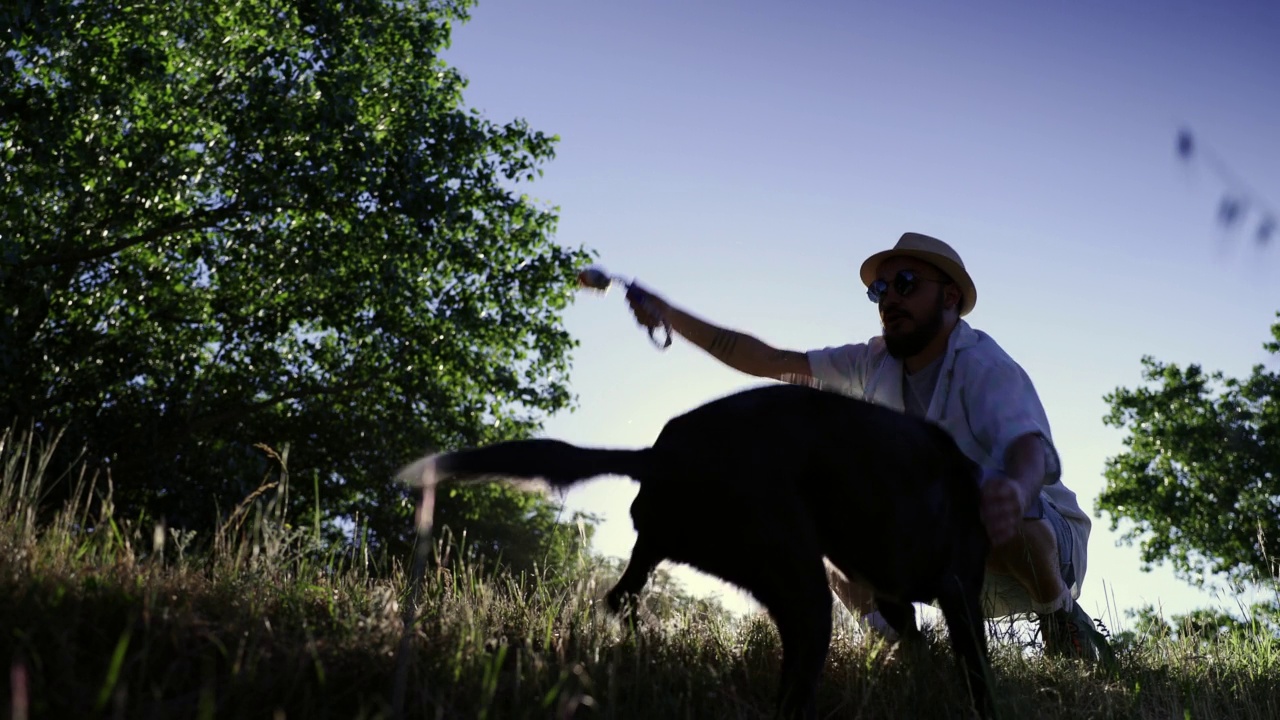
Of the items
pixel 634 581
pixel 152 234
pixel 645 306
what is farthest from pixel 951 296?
pixel 152 234

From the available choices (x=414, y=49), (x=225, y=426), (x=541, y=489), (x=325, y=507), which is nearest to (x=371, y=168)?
(x=414, y=49)

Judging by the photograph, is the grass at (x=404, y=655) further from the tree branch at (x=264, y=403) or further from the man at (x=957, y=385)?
the tree branch at (x=264, y=403)

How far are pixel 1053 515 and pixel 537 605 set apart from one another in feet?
10.1

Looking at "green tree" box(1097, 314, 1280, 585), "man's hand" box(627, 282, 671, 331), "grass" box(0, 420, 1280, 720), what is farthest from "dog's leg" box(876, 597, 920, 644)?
"green tree" box(1097, 314, 1280, 585)

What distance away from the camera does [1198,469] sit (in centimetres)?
2406

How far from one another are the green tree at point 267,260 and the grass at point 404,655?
33.1 ft

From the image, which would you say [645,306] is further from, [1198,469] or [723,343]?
[1198,469]

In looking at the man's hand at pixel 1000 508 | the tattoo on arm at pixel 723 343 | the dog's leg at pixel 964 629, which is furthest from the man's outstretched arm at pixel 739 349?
the dog's leg at pixel 964 629

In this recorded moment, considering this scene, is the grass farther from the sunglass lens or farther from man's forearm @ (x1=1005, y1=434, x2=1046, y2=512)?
the sunglass lens

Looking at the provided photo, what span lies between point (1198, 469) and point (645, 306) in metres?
23.2

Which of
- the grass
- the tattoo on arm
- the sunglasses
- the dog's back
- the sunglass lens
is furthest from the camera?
the tattoo on arm

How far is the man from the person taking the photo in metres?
5.11

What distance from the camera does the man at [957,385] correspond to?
16.8 feet

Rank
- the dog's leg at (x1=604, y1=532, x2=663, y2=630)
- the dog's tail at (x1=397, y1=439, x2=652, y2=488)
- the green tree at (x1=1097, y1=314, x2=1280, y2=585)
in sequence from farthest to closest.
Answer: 1. the green tree at (x1=1097, y1=314, x2=1280, y2=585)
2. the dog's leg at (x1=604, y1=532, x2=663, y2=630)
3. the dog's tail at (x1=397, y1=439, x2=652, y2=488)
